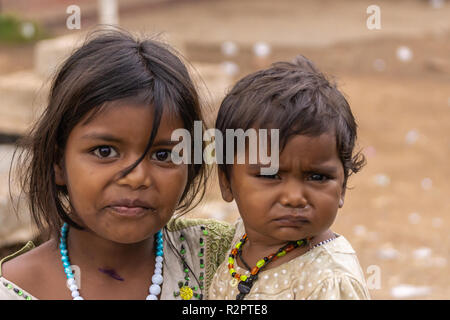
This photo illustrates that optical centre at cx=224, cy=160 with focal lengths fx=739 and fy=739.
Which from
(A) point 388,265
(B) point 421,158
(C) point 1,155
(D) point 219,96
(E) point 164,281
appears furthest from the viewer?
(B) point 421,158

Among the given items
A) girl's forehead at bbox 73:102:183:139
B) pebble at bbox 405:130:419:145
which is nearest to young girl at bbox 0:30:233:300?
girl's forehead at bbox 73:102:183:139

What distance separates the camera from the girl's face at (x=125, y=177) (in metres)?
1.88

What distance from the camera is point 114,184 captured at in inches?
74.0

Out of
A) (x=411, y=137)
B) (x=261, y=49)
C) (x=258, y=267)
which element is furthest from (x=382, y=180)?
(x=258, y=267)

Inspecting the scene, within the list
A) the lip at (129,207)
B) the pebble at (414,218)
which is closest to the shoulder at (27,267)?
the lip at (129,207)

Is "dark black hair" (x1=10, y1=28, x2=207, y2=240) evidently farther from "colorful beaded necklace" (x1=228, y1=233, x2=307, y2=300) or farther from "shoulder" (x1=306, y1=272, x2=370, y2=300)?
"shoulder" (x1=306, y1=272, x2=370, y2=300)

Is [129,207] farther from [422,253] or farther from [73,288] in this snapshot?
[422,253]

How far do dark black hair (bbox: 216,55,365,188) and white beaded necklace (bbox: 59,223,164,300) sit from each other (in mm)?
353

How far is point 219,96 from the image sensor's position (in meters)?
6.54

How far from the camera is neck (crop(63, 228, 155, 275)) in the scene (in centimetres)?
209
